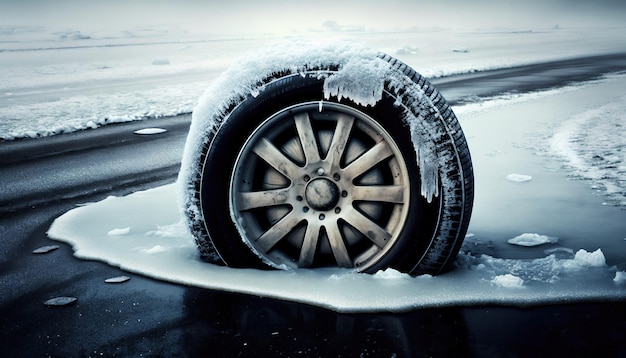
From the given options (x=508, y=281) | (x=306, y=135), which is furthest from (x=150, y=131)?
(x=508, y=281)

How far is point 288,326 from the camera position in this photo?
2.02 meters

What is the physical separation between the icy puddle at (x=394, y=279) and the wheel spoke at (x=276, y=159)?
431mm

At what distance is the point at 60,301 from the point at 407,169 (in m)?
1.51

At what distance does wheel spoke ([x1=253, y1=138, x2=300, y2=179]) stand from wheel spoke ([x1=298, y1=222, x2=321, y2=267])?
0.24 meters

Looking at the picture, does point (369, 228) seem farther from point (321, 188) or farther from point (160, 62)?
point (160, 62)

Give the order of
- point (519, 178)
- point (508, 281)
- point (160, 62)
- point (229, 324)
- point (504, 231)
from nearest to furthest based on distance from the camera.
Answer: point (229, 324), point (508, 281), point (504, 231), point (519, 178), point (160, 62)

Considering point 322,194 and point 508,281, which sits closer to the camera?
point 508,281

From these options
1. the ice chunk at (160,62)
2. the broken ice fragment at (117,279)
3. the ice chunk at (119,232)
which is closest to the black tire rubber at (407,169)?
the broken ice fragment at (117,279)

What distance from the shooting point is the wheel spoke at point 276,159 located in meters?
2.42

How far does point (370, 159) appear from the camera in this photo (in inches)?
92.2

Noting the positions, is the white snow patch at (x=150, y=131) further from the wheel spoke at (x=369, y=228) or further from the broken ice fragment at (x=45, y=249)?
the wheel spoke at (x=369, y=228)

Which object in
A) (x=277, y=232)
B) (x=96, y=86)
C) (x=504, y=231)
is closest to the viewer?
(x=277, y=232)

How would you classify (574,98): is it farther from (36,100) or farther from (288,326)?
(36,100)

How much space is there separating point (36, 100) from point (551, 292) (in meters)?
10.7
